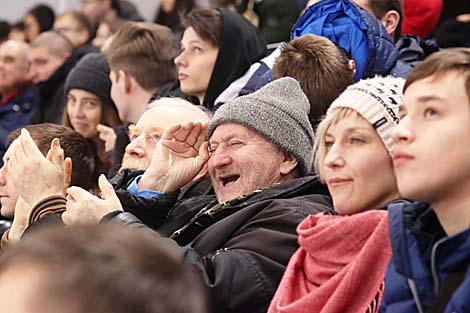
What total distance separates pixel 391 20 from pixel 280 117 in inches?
54.8

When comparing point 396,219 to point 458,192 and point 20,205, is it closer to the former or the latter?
point 458,192

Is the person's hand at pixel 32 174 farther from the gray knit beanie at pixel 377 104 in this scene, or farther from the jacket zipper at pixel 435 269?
the jacket zipper at pixel 435 269

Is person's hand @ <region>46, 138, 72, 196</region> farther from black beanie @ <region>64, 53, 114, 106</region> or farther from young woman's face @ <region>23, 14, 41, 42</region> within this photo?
young woman's face @ <region>23, 14, 41, 42</region>

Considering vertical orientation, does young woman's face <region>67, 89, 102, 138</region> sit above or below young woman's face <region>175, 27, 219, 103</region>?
below

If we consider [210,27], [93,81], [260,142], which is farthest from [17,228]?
[93,81]

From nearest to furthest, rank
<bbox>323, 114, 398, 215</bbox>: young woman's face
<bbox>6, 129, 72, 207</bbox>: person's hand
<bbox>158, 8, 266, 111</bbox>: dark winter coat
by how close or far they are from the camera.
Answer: <bbox>323, 114, 398, 215</bbox>: young woman's face < <bbox>6, 129, 72, 207</bbox>: person's hand < <bbox>158, 8, 266, 111</bbox>: dark winter coat

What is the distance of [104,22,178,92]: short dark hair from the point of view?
224 inches

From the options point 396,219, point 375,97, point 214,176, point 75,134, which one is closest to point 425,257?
point 396,219

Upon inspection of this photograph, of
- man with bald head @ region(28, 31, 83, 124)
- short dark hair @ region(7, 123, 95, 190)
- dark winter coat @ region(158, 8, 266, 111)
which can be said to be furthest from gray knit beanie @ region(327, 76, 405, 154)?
man with bald head @ region(28, 31, 83, 124)

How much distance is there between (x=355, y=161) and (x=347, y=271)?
0.35 metres

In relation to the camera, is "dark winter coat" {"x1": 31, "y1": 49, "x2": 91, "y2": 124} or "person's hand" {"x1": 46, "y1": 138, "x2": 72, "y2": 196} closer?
"person's hand" {"x1": 46, "y1": 138, "x2": 72, "y2": 196}

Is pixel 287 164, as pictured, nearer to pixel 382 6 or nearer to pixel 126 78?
pixel 382 6

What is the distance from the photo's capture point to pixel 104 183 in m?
3.51

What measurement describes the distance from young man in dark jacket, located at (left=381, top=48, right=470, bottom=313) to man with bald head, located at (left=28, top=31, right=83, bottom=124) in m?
4.72
